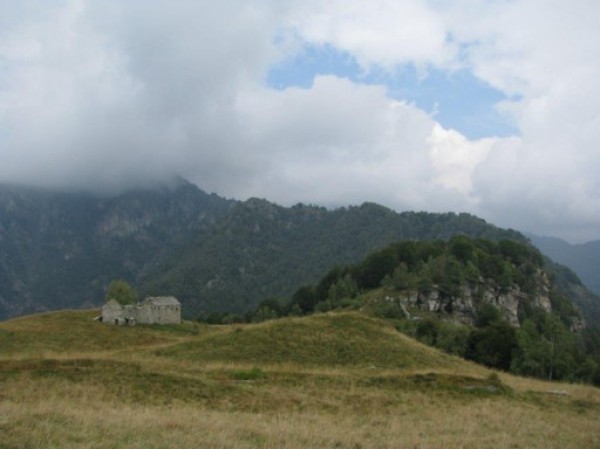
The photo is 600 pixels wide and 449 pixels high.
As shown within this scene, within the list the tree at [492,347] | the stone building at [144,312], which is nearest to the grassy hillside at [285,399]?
the tree at [492,347]

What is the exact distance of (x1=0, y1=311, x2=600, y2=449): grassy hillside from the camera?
14148mm

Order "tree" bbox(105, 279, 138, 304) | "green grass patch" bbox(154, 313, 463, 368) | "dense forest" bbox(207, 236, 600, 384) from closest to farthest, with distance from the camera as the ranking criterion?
"green grass patch" bbox(154, 313, 463, 368) < "dense forest" bbox(207, 236, 600, 384) < "tree" bbox(105, 279, 138, 304)

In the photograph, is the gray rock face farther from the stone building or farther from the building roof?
the stone building

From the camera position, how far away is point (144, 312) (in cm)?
7938

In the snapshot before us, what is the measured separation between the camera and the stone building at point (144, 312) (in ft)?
250

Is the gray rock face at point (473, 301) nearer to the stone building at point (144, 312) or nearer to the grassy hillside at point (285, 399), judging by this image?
the stone building at point (144, 312)

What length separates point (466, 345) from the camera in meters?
70.6

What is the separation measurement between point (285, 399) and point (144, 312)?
200 feet

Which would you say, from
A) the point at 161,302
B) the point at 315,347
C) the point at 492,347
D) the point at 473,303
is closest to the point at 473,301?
the point at 473,303

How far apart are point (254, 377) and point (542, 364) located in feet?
158

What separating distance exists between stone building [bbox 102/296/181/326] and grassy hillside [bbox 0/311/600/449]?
4044cm

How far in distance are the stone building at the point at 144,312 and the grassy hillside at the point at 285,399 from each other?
4044 centimetres

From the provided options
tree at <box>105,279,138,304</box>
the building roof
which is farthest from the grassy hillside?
tree at <box>105,279,138,304</box>

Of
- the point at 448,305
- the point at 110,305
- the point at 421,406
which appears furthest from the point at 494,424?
the point at 448,305
